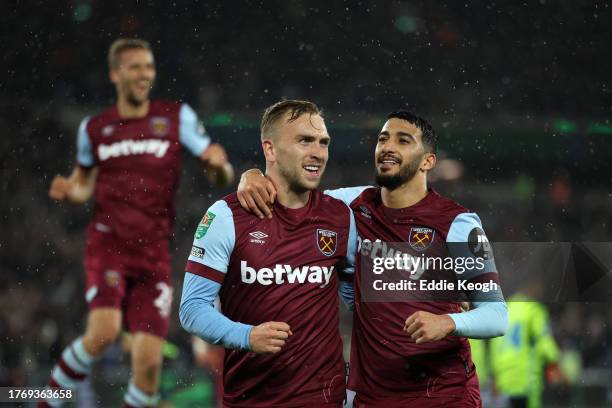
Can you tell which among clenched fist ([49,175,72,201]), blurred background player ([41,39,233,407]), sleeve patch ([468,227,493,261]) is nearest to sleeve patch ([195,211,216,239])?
sleeve patch ([468,227,493,261])

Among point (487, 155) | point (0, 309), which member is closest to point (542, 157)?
point (487, 155)

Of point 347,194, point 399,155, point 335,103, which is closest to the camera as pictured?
point 399,155

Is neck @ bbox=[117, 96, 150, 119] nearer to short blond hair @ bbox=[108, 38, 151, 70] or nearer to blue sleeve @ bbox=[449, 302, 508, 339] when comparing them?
short blond hair @ bbox=[108, 38, 151, 70]

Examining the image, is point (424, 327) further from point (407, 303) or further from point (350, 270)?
point (350, 270)

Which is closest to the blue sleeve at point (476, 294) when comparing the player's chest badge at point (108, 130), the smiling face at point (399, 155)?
the smiling face at point (399, 155)

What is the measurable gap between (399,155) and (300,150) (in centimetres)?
32

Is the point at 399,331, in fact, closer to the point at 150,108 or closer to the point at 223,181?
the point at 223,181

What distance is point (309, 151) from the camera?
249cm

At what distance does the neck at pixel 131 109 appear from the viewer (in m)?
3.95

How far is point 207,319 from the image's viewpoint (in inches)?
89.5

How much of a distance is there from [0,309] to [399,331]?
171 inches

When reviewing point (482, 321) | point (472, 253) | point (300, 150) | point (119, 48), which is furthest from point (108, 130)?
point (482, 321)

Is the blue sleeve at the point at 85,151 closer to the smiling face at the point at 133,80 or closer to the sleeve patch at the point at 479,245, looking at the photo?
the smiling face at the point at 133,80

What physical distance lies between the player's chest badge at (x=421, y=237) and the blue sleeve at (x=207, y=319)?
596 mm
